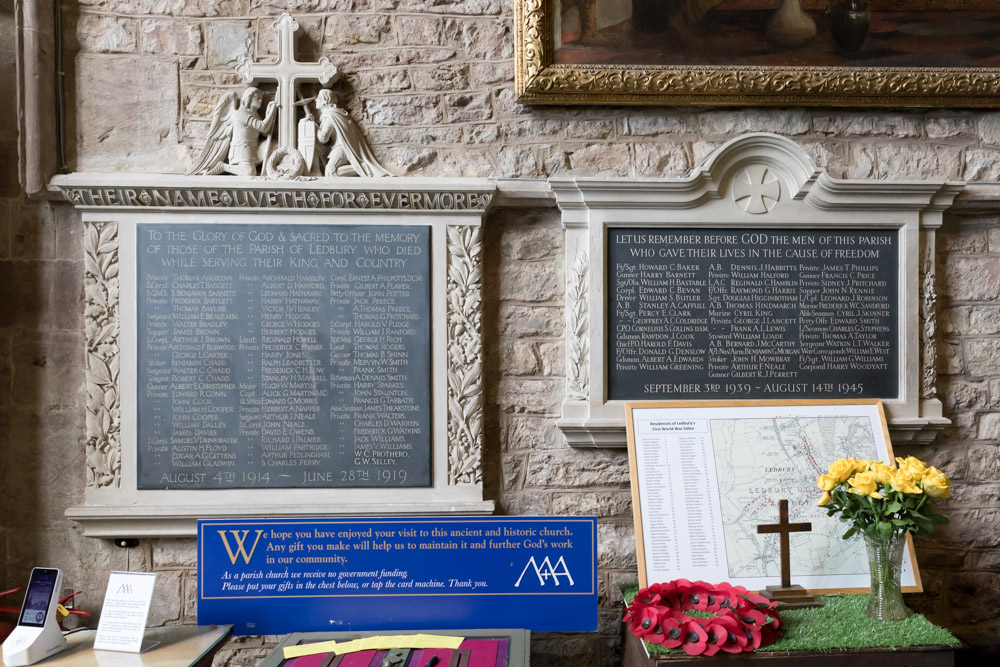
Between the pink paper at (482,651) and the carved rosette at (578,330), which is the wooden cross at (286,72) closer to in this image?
the carved rosette at (578,330)

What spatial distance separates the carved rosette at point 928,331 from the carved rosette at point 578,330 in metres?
1.43

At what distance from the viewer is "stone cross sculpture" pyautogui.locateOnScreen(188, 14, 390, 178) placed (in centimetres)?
270

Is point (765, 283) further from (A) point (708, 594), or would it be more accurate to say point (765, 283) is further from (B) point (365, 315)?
(B) point (365, 315)

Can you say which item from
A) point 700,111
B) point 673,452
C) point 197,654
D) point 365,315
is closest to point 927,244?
point 700,111

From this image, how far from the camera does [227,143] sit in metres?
2.72

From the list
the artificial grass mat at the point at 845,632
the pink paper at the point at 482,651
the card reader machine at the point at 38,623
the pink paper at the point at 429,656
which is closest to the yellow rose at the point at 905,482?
the artificial grass mat at the point at 845,632

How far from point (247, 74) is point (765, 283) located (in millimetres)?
2329

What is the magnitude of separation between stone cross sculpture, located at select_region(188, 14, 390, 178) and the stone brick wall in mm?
91

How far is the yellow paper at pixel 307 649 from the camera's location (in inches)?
84.6

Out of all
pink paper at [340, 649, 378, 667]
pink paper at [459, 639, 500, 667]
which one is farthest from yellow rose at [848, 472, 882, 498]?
pink paper at [340, 649, 378, 667]

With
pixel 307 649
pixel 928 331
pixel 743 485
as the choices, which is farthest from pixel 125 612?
pixel 928 331

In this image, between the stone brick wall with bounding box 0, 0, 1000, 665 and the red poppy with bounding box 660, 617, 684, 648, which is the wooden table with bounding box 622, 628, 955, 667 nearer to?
the red poppy with bounding box 660, 617, 684, 648

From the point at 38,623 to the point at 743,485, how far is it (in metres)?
2.52

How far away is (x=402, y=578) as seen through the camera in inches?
91.3
